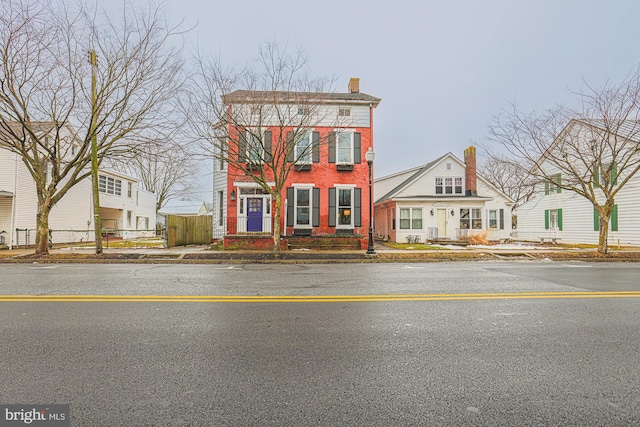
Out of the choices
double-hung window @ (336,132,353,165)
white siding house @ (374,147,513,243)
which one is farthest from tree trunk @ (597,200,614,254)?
double-hung window @ (336,132,353,165)

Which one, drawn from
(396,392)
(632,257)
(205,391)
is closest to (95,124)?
(205,391)

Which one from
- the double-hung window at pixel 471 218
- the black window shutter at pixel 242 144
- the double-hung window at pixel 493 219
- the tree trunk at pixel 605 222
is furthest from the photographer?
the double-hung window at pixel 493 219

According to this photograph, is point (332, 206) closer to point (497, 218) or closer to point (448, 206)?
point (448, 206)

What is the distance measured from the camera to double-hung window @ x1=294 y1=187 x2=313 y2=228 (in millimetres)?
19938

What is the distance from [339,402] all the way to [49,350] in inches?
122

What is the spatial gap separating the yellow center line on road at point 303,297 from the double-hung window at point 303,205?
1358cm

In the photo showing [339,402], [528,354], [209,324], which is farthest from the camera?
[209,324]

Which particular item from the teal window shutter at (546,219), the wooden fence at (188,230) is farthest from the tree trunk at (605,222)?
the wooden fence at (188,230)

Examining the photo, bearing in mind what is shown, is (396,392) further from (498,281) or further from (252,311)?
(498,281)

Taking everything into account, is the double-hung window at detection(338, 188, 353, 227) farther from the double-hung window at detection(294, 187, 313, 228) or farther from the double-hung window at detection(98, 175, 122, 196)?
the double-hung window at detection(98, 175, 122, 196)

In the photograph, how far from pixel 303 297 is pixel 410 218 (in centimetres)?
1993

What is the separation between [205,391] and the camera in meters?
2.78

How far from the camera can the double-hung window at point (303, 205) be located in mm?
19938

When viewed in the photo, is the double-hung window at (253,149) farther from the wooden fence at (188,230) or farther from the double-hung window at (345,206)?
the wooden fence at (188,230)
